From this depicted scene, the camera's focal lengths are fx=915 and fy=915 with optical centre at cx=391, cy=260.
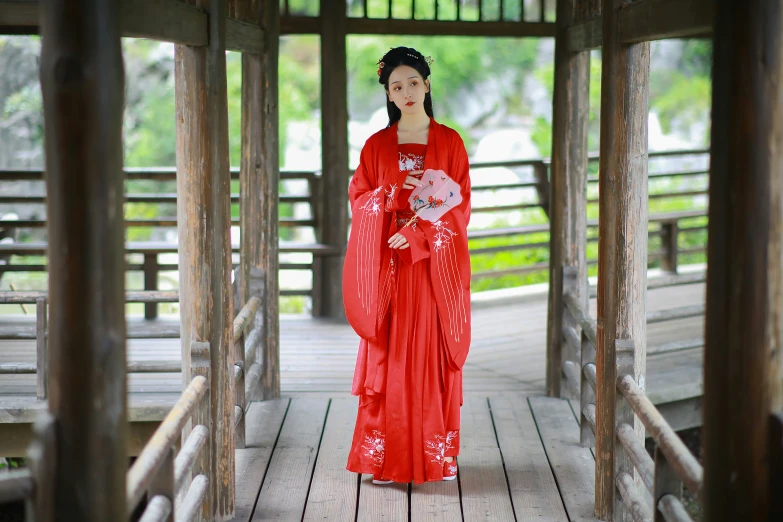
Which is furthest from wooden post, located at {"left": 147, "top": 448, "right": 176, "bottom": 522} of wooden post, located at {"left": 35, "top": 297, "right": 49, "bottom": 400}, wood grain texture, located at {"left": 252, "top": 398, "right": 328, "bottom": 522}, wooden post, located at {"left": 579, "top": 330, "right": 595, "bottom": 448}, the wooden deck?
wooden post, located at {"left": 579, "top": 330, "right": 595, "bottom": 448}

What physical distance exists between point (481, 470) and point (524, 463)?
0.22 meters

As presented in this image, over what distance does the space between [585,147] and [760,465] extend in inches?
116

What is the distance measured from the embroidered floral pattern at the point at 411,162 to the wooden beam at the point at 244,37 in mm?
865

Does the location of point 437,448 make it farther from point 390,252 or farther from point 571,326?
point 571,326

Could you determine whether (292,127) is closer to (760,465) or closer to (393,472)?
(393,472)

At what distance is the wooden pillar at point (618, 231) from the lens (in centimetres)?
317

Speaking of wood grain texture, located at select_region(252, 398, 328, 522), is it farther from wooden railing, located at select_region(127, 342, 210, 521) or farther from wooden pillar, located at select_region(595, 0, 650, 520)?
wooden pillar, located at select_region(595, 0, 650, 520)

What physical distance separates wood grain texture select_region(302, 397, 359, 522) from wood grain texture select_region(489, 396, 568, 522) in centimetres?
65

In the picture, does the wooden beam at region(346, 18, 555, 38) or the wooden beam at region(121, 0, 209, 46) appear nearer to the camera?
the wooden beam at region(121, 0, 209, 46)

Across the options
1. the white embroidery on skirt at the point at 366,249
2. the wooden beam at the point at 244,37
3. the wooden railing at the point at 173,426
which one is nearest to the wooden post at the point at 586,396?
the white embroidery on skirt at the point at 366,249

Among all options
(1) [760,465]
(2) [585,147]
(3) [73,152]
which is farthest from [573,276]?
(3) [73,152]

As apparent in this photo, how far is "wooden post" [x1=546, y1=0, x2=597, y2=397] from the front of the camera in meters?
4.68

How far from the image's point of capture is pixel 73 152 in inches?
69.6

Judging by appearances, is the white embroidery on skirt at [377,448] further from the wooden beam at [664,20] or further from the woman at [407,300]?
the wooden beam at [664,20]
